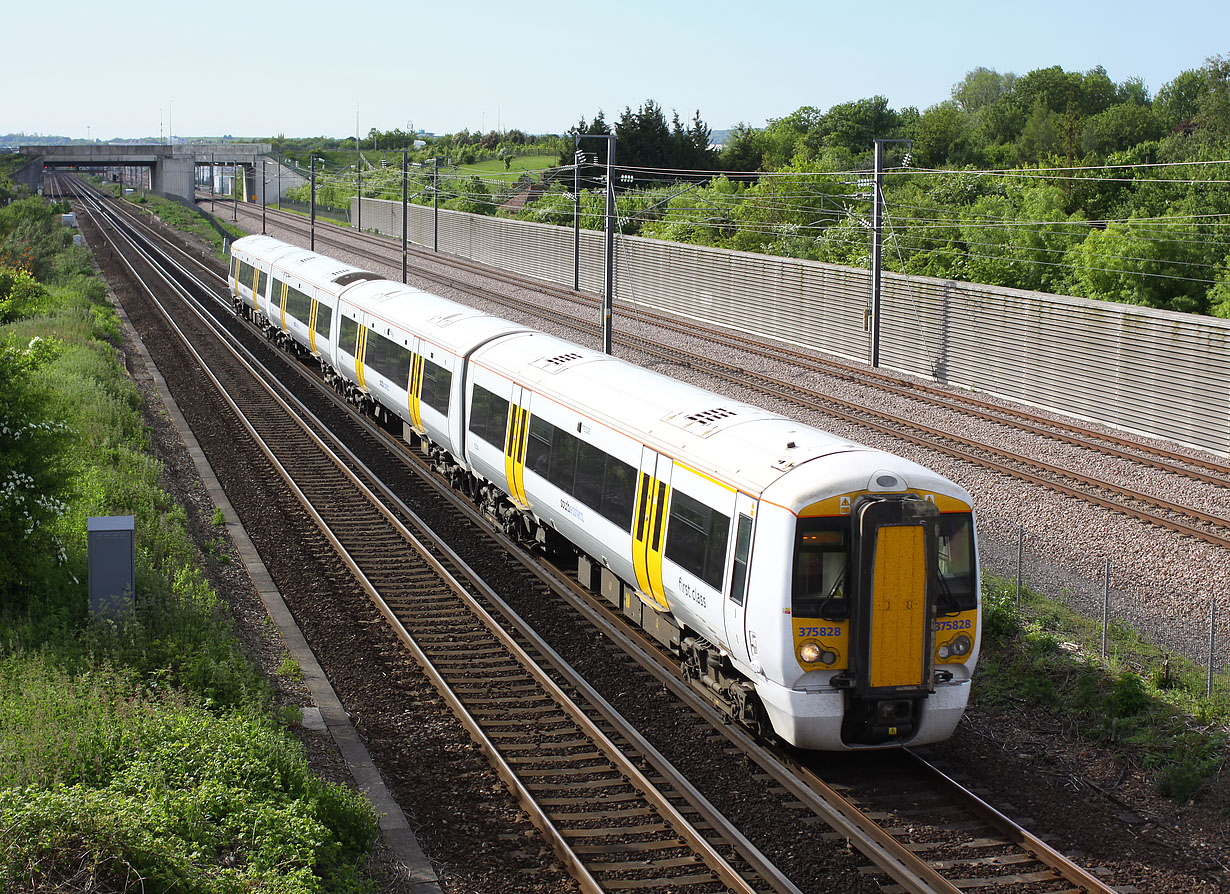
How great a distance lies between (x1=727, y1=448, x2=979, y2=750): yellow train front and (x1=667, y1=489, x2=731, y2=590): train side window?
66cm

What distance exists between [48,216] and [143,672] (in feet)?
205

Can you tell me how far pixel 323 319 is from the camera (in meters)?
27.2

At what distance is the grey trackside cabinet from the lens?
36.6ft

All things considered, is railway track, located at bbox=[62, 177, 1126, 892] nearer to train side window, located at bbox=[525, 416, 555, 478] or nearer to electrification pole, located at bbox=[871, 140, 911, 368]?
train side window, located at bbox=[525, 416, 555, 478]

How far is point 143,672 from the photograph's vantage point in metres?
10.0

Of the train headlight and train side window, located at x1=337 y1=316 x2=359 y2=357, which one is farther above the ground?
train side window, located at x1=337 y1=316 x2=359 y2=357

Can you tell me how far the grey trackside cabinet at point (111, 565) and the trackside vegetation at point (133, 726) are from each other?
248 millimetres

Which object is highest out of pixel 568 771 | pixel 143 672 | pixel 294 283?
pixel 294 283

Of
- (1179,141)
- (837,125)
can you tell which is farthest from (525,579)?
(837,125)

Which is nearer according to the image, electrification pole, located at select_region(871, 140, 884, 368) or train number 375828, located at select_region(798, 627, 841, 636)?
train number 375828, located at select_region(798, 627, 841, 636)

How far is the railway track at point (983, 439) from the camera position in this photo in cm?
1648

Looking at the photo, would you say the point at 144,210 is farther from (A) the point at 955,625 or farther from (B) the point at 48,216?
(A) the point at 955,625

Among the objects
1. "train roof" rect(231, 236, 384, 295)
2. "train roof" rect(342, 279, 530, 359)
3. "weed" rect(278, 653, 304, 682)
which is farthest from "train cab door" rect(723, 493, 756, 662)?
"train roof" rect(231, 236, 384, 295)

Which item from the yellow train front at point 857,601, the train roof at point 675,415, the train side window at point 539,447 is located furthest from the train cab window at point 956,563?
the train side window at point 539,447
